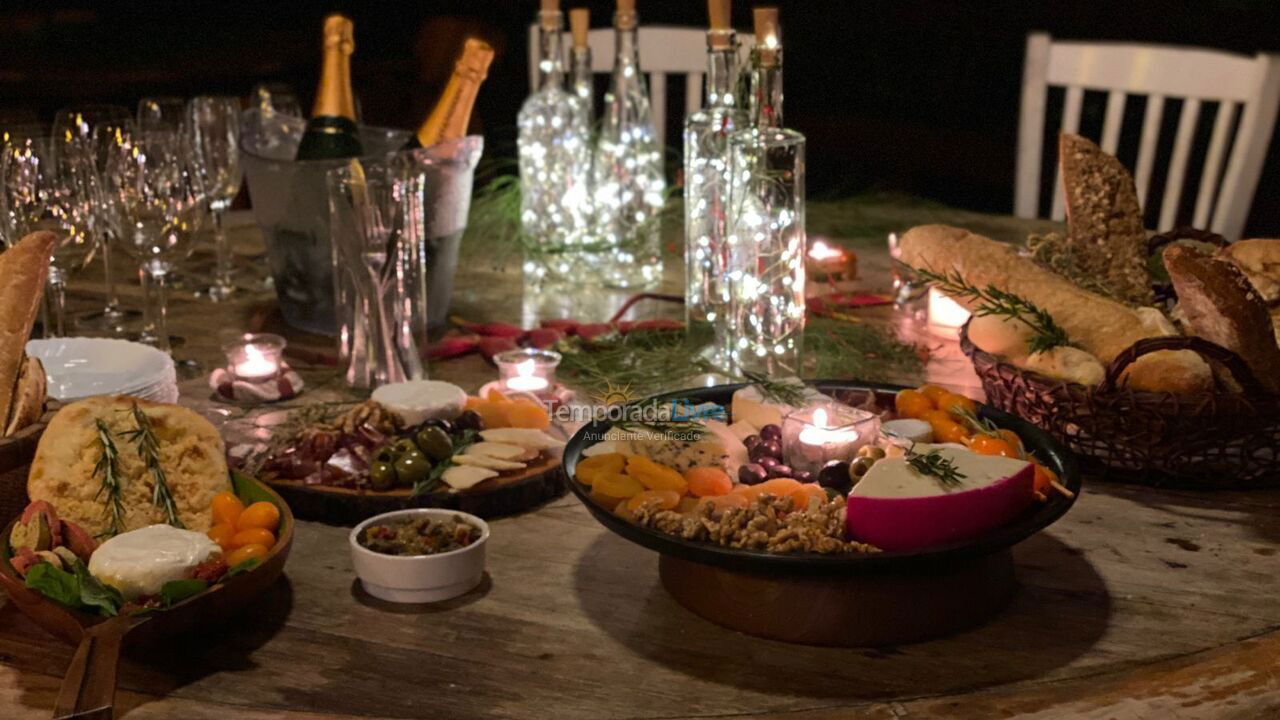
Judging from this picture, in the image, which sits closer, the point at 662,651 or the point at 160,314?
the point at 662,651

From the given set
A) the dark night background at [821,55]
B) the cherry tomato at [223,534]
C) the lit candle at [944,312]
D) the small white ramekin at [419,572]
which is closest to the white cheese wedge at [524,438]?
the small white ramekin at [419,572]

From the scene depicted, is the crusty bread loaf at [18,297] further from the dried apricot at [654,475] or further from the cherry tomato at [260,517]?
the dried apricot at [654,475]

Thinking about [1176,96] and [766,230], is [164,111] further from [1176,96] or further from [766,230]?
[1176,96]

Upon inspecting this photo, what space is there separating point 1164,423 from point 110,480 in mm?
1078

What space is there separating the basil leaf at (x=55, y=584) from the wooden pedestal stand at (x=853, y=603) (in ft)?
1.73

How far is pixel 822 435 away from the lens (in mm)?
1370

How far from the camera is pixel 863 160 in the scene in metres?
6.07

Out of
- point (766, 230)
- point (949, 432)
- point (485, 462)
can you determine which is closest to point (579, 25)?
point (766, 230)

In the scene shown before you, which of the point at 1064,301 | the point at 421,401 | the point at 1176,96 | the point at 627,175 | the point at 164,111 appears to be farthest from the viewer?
the point at 1176,96

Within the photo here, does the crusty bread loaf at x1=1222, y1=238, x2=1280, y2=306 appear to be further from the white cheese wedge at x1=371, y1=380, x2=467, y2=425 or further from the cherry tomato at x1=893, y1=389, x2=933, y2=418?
the white cheese wedge at x1=371, y1=380, x2=467, y2=425

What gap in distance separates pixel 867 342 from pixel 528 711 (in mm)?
1112

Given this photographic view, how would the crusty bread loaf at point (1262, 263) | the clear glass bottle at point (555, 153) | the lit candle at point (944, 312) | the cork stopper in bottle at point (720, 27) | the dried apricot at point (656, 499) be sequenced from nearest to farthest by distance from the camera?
the dried apricot at point (656, 499) < the crusty bread loaf at point (1262, 263) < the cork stopper in bottle at point (720, 27) < the lit candle at point (944, 312) < the clear glass bottle at point (555, 153)

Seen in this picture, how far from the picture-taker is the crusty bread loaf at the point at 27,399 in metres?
1.37

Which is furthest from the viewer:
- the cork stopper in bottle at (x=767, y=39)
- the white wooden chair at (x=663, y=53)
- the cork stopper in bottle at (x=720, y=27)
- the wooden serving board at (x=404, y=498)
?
the white wooden chair at (x=663, y=53)
